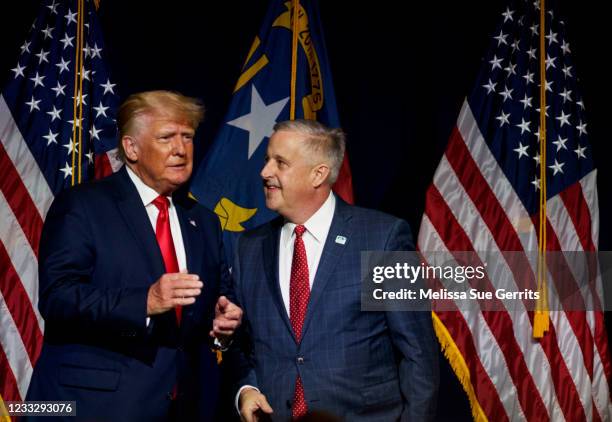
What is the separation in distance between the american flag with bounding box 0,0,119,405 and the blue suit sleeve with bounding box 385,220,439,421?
151cm

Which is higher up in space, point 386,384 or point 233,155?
point 233,155

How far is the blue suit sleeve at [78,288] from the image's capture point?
77.9 inches

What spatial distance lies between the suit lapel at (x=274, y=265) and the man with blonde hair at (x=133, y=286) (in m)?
0.18

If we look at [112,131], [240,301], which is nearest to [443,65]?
[112,131]

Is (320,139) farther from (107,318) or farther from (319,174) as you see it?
(107,318)

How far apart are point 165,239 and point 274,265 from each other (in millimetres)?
396

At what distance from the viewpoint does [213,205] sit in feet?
11.0

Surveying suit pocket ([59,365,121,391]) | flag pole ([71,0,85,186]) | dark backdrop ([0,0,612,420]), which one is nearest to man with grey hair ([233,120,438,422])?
suit pocket ([59,365,121,391])

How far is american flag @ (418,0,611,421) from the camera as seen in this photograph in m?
3.21

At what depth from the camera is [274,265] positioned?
247 cm

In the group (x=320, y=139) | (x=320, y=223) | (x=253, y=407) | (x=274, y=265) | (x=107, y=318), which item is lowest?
(x=253, y=407)

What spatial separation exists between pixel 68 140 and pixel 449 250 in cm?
167

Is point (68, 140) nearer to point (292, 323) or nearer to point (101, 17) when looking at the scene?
point (101, 17)

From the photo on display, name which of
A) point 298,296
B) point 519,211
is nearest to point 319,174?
point 298,296
